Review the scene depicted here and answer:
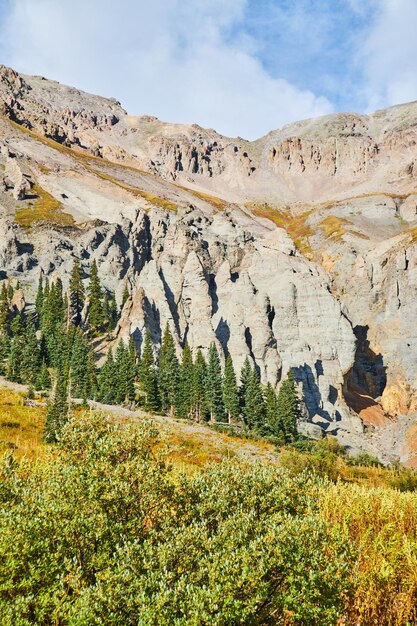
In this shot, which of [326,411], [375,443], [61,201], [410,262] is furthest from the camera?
[61,201]

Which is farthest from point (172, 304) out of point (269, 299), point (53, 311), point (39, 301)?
point (39, 301)

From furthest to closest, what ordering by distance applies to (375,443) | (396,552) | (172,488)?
(375,443) < (172,488) < (396,552)

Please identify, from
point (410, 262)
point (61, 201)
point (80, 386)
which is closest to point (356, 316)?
point (410, 262)

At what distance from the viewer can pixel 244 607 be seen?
10.8 m

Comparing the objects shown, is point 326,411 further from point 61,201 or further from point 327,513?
point 61,201

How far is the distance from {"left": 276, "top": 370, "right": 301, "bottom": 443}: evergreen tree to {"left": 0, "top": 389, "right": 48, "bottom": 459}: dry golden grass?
46542 millimetres

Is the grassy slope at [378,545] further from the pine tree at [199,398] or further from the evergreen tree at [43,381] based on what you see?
the pine tree at [199,398]

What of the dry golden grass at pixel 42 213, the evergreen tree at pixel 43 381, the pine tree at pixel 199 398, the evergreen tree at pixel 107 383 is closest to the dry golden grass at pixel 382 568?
the evergreen tree at pixel 107 383

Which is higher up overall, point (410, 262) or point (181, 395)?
point (410, 262)

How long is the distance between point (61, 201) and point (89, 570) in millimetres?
192723

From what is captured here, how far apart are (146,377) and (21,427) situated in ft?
146

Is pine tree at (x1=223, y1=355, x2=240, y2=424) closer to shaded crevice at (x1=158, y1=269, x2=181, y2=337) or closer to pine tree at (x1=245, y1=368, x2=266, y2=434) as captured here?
pine tree at (x1=245, y1=368, x2=266, y2=434)

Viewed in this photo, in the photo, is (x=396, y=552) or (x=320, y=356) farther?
(x=320, y=356)

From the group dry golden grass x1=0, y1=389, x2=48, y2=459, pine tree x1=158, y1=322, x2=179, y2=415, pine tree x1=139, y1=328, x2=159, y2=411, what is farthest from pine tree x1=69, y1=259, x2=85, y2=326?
dry golden grass x1=0, y1=389, x2=48, y2=459
